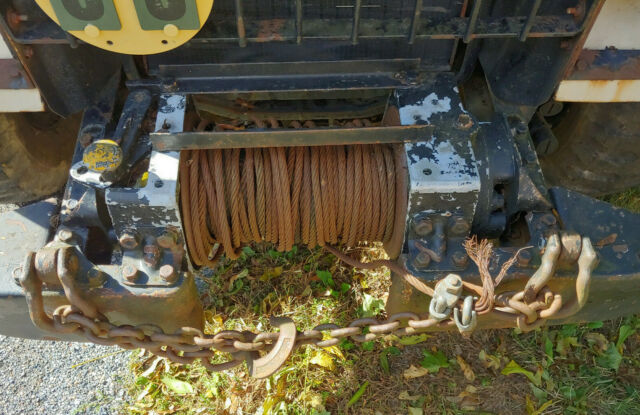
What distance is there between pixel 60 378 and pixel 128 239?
129 centimetres

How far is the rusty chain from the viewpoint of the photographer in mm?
1840

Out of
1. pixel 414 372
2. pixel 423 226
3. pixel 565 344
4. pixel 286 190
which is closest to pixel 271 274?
pixel 414 372

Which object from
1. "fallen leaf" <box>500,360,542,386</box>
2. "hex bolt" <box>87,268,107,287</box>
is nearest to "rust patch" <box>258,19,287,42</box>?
"hex bolt" <box>87,268,107,287</box>

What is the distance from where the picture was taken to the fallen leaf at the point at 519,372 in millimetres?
2855

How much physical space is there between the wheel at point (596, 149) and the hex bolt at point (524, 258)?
3.53 feet

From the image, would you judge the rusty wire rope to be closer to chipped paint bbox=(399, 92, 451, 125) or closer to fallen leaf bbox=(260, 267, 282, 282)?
chipped paint bbox=(399, 92, 451, 125)

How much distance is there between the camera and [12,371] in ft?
9.36

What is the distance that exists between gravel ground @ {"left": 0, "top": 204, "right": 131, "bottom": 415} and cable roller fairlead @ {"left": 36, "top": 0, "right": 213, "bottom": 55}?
1717mm

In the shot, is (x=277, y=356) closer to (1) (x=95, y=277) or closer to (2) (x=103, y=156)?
(1) (x=95, y=277)

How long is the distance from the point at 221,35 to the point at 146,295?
97 cm

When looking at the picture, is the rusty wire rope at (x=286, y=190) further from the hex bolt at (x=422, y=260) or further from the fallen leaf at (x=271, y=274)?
the fallen leaf at (x=271, y=274)

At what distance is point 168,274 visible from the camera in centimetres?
193

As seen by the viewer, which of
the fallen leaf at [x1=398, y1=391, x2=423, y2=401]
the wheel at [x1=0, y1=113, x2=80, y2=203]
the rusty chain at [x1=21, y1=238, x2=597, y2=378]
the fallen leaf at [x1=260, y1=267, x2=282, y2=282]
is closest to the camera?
the rusty chain at [x1=21, y1=238, x2=597, y2=378]

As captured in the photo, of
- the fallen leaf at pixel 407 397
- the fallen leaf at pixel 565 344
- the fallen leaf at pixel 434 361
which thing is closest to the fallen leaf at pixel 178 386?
the fallen leaf at pixel 407 397
